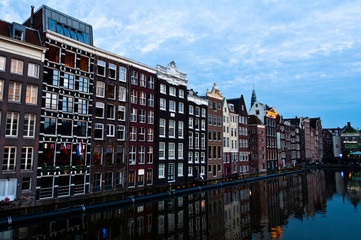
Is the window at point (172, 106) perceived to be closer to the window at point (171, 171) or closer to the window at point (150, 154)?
the window at point (150, 154)

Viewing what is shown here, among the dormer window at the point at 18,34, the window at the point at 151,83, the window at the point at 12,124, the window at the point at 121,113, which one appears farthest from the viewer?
the window at the point at 151,83

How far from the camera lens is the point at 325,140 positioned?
189 meters

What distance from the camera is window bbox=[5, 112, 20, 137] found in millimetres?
31078

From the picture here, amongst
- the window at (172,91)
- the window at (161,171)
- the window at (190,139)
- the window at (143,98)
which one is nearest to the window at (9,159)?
the window at (143,98)

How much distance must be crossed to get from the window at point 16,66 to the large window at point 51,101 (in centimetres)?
416

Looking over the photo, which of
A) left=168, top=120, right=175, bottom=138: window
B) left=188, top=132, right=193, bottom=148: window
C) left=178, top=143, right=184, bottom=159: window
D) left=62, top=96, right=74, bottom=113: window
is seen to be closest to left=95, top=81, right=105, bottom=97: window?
left=62, top=96, right=74, bottom=113: window

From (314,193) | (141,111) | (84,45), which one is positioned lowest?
(314,193)

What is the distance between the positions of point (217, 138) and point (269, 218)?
41045mm

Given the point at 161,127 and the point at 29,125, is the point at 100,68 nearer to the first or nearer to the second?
the point at 29,125

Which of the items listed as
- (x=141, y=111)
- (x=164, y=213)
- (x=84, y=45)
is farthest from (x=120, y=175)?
(x=84, y=45)

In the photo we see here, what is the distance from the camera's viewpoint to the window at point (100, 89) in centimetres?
4156

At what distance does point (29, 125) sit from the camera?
3272 cm

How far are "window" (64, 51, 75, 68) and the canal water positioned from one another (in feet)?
69.0

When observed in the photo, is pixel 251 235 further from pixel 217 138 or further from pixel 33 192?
pixel 217 138
